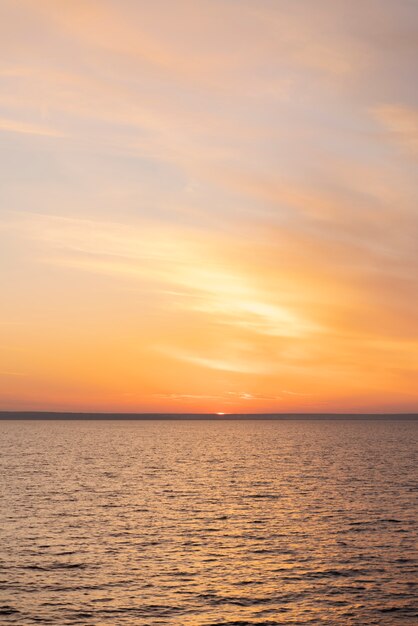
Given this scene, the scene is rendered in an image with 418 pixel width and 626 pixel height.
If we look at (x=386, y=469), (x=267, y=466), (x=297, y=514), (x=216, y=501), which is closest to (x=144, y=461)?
(x=267, y=466)

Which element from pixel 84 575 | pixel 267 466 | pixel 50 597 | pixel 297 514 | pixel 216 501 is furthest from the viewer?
pixel 267 466

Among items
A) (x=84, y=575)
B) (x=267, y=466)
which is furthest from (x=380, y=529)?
(x=267, y=466)

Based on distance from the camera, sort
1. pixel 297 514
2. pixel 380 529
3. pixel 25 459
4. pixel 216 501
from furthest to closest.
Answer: pixel 25 459 < pixel 216 501 < pixel 297 514 < pixel 380 529

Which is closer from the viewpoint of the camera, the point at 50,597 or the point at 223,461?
the point at 50,597

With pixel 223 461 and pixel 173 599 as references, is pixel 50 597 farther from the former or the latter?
pixel 223 461

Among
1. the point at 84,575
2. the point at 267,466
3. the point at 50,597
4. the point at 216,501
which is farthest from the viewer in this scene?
the point at 267,466

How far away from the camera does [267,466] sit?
158875 millimetres

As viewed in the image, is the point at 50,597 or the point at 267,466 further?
the point at 267,466

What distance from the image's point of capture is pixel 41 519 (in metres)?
74.6

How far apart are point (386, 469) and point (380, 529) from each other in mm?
77794

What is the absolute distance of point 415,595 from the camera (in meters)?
47.0

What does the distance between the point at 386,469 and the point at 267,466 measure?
27903 millimetres

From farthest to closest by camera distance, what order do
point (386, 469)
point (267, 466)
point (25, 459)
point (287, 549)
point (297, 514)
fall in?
point (25, 459) → point (267, 466) → point (386, 469) → point (297, 514) → point (287, 549)

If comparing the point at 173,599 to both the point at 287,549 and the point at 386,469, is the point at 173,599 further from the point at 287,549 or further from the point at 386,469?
the point at 386,469
